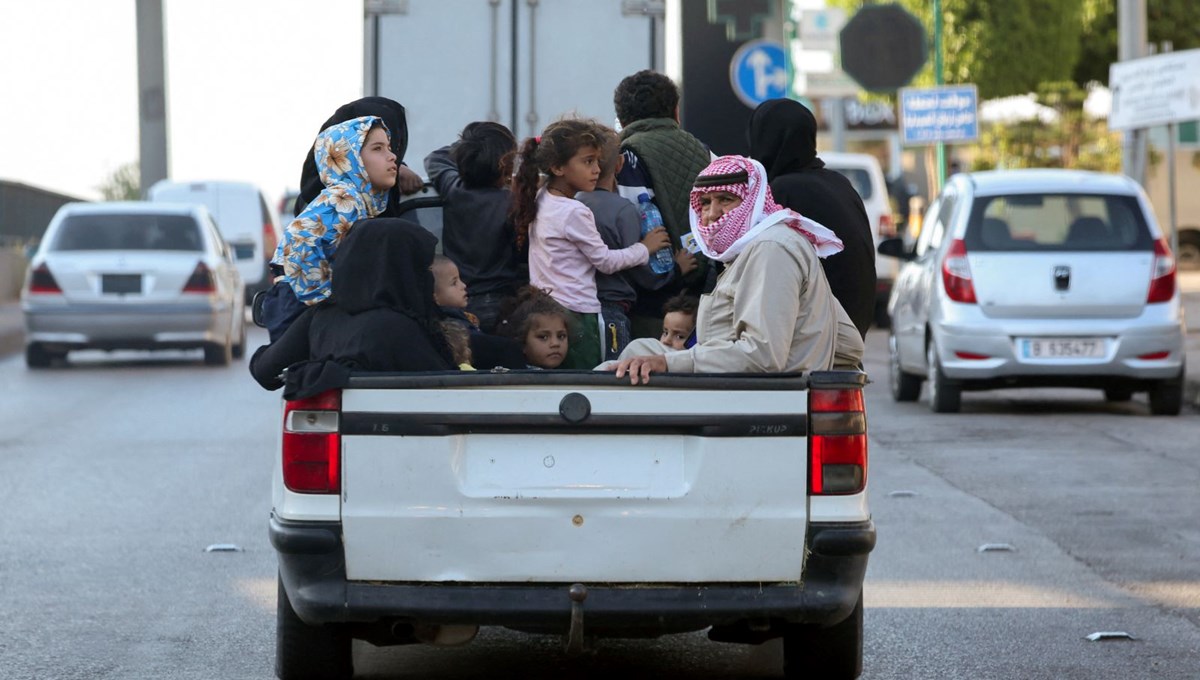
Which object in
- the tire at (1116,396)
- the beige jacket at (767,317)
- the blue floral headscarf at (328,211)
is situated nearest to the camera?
the beige jacket at (767,317)

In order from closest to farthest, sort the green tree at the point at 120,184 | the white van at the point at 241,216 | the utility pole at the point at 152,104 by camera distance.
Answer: the white van at the point at 241,216, the utility pole at the point at 152,104, the green tree at the point at 120,184

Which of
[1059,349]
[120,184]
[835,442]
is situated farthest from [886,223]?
[120,184]

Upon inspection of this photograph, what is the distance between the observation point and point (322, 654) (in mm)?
5988

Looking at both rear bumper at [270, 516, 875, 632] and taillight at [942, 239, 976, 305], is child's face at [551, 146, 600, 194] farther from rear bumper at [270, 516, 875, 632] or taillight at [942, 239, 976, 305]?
taillight at [942, 239, 976, 305]

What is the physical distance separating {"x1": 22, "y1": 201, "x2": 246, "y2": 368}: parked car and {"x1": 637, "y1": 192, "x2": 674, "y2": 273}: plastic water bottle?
1413 cm

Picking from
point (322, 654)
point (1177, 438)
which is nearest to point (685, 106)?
point (1177, 438)

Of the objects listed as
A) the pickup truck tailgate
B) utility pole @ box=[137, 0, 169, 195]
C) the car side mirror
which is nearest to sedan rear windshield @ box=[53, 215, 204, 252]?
the car side mirror

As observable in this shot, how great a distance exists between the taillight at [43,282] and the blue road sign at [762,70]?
6951 millimetres

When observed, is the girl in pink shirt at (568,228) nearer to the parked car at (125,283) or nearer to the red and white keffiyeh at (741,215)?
the red and white keffiyeh at (741,215)

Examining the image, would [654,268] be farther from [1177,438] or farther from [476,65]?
[1177,438]

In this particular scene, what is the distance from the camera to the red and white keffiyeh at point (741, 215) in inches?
234

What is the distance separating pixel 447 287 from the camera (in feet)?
20.1

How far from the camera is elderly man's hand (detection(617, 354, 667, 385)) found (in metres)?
5.36

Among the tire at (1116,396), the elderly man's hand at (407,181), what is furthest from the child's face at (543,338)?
the tire at (1116,396)
